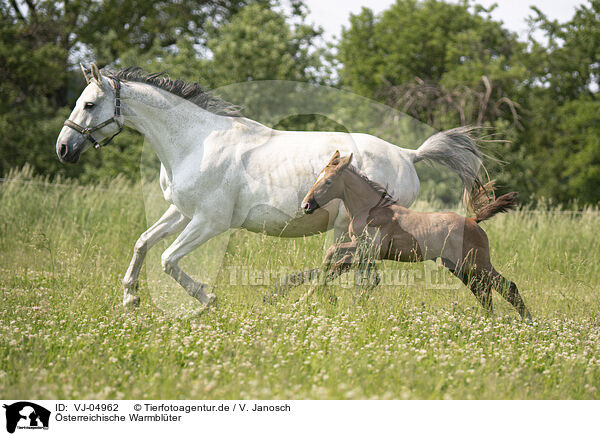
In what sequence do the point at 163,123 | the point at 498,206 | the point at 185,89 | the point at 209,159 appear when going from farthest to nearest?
1. the point at 185,89
2. the point at 163,123
3. the point at 209,159
4. the point at 498,206

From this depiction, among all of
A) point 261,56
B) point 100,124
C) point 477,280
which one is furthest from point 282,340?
point 261,56

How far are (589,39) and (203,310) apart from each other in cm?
2507

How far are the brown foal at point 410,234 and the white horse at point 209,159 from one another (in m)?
0.40

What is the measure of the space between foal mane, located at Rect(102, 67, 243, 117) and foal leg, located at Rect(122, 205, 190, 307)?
3.48ft

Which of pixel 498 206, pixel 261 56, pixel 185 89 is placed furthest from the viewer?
pixel 261 56

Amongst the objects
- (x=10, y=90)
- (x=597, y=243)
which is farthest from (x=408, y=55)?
(x=597, y=243)

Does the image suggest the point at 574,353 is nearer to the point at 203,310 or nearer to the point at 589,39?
the point at 203,310

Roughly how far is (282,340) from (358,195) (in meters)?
1.49

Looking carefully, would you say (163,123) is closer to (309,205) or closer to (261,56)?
(309,205)

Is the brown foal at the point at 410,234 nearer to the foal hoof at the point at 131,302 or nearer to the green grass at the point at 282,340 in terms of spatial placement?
the green grass at the point at 282,340

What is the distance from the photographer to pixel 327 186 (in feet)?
16.1

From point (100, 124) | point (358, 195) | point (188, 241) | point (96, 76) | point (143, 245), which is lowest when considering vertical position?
point (143, 245)

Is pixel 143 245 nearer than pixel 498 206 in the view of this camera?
No

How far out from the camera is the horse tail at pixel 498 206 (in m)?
5.04
